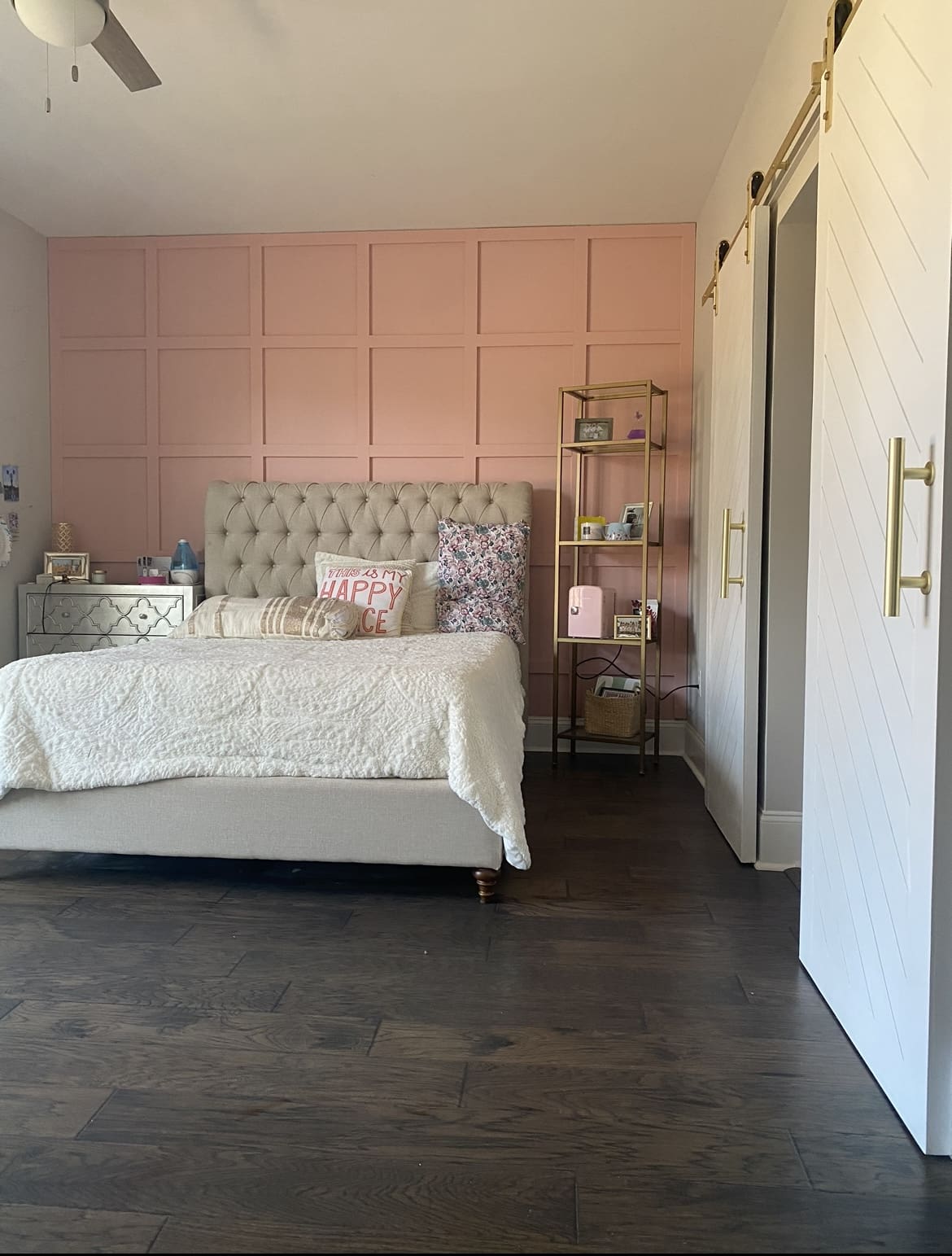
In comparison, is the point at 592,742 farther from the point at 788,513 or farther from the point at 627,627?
the point at 788,513

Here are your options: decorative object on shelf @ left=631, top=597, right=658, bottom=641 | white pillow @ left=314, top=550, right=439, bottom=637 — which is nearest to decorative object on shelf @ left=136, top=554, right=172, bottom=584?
white pillow @ left=314, top=550, right=439, bottom=637

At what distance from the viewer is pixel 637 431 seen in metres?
4.50

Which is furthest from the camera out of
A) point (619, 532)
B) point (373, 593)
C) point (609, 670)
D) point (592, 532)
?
→ point (609, 670)

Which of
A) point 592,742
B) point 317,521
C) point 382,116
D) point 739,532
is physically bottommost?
point 592,742

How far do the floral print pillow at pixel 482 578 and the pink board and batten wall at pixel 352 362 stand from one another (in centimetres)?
39

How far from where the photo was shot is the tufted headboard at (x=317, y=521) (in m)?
4.63

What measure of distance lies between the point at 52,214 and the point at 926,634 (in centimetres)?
472

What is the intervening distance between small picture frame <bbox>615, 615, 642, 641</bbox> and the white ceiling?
1.97 m

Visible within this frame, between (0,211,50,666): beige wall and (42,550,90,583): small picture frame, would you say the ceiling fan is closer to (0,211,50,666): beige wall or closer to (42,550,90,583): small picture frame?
(0,211,50,666): beige wall

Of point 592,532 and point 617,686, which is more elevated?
point 592,532

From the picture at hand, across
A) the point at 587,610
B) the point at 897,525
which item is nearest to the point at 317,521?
the point at 587,610

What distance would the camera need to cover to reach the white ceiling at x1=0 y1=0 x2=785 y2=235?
9.57ft

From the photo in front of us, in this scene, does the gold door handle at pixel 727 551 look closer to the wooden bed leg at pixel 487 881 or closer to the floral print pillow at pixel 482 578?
the wooden bed leg at pixel 487 881

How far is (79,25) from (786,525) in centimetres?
246
